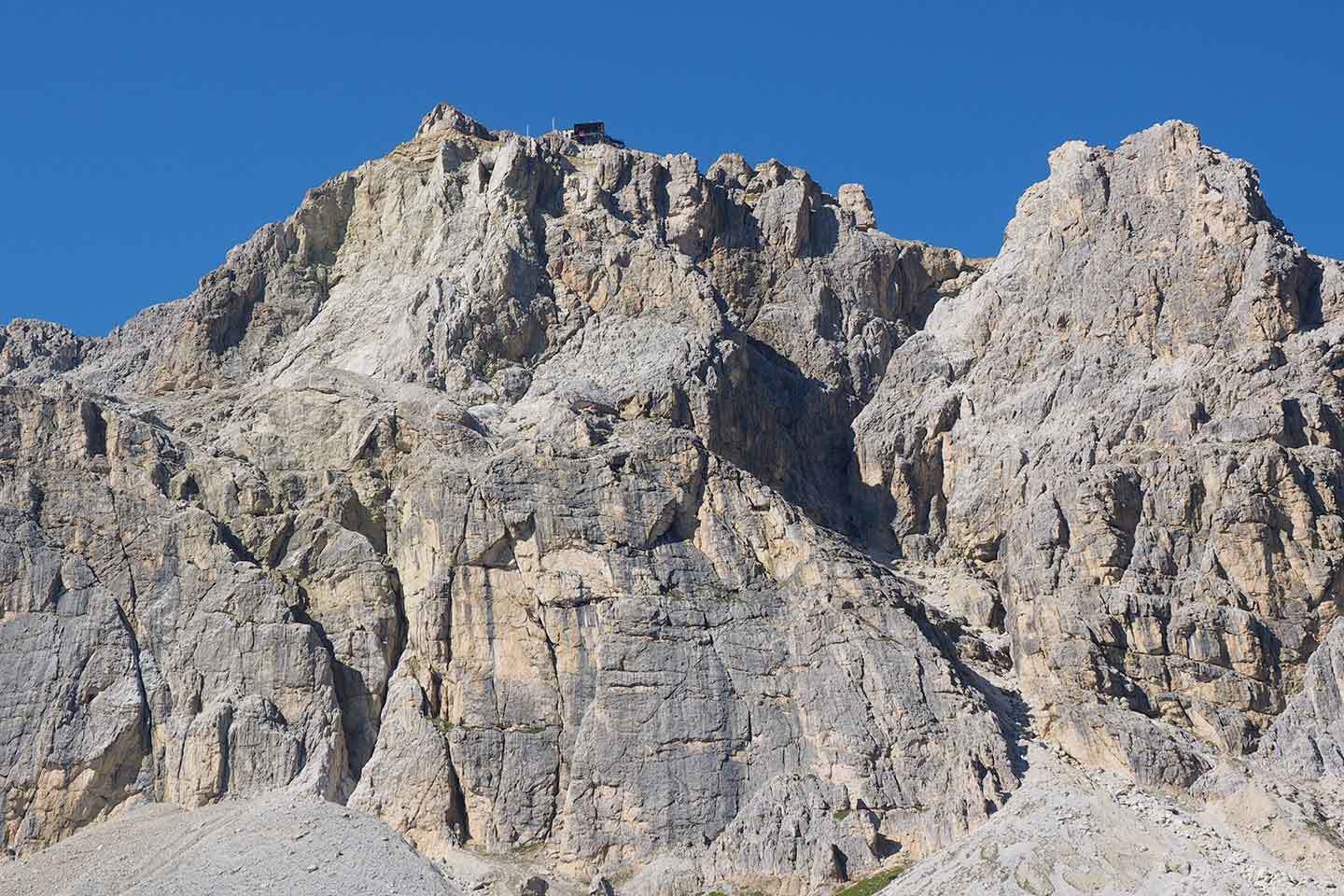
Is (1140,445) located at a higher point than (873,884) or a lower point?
higher

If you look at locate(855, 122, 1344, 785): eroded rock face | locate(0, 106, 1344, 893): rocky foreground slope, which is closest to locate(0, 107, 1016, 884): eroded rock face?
locate(0, 106, 1344, 893): rocky foreground slope

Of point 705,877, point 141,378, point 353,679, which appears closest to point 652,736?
point 705,877

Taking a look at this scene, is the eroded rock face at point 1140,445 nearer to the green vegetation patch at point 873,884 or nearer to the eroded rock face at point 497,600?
the eroded rock face at point 497,600

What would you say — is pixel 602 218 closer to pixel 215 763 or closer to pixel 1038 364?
pixel 1038 364

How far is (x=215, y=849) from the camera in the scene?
12506 cm

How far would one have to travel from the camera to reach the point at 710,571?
14062cm

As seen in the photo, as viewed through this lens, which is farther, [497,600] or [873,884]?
[497,600]

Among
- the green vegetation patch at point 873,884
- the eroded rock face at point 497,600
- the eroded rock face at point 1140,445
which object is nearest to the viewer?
the green vegetation patch at point 873,884

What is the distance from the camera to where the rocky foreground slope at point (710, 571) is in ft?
423

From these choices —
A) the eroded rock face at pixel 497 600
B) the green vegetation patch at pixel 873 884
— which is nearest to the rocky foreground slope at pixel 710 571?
the eroded rock face at pixel 497 600

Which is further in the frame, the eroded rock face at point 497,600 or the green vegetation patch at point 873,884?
the eroded rock face at point 497,600

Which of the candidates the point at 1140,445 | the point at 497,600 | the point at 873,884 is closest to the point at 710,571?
the point at 497,600

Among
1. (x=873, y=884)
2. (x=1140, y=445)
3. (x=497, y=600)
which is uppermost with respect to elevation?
(x=1140, y=445)

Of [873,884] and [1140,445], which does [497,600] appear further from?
[1140,445]
